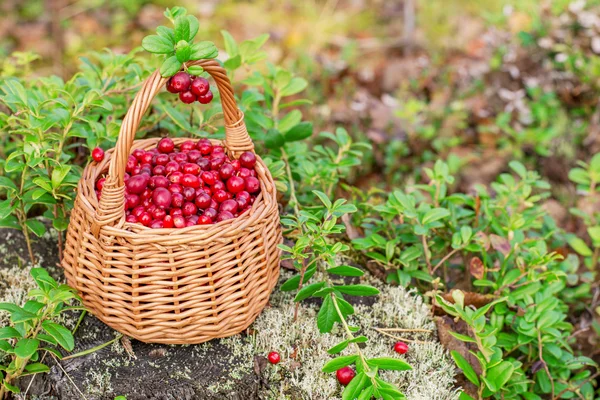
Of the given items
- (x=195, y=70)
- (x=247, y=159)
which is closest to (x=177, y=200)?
(x=247, y=159)

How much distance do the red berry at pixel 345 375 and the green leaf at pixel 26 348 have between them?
0.89m

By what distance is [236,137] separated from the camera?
6.35 ft

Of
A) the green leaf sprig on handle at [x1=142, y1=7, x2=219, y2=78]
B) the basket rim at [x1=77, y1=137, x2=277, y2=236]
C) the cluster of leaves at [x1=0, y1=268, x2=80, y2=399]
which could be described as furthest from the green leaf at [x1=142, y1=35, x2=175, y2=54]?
the cluster of leaves at [x1=0, y1=268, x2=80, y2=399]

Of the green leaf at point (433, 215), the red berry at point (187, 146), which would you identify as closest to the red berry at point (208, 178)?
the red berry at point (187, 146)

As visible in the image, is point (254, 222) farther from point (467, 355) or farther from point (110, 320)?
point (467, 355)

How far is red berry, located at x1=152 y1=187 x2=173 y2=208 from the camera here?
1723mm

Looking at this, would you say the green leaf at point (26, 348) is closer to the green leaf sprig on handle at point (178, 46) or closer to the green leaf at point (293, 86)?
the green leaf sprig on handle at point (178, 46)

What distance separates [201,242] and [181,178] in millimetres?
293

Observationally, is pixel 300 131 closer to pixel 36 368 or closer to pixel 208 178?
pixel 208 178

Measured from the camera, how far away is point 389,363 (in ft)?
5.43

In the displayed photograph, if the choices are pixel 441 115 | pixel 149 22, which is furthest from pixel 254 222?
pixel 149 22

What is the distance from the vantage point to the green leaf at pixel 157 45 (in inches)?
61.7

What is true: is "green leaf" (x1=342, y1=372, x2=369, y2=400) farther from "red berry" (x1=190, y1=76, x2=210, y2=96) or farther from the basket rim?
"red berry" (x1=190, y1=76, x2=210, y2=96)

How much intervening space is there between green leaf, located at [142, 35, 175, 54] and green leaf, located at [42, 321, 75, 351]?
836mm
